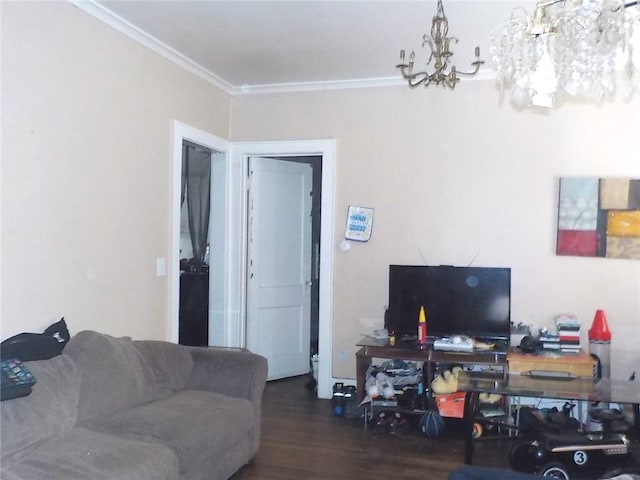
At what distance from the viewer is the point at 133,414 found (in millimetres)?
2910

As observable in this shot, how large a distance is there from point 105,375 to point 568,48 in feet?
8.59

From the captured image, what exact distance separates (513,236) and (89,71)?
10.7 feet

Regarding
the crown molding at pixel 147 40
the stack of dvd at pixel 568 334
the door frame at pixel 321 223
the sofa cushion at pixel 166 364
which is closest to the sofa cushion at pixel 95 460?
the sofa cushion at pixel 166 364

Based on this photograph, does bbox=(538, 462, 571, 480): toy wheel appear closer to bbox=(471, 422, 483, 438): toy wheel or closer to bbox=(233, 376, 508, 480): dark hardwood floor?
bbox=(233, 376, 508, 480): dark hardwood floor

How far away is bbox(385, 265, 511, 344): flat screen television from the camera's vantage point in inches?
174

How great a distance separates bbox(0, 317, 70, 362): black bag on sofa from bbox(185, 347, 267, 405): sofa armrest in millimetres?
820

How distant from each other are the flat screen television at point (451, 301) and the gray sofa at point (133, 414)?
Result: 150 centimetres

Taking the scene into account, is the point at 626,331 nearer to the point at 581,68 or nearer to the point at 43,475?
the point at 581,68

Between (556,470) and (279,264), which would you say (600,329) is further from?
(279,264)

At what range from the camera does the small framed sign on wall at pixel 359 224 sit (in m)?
4.93

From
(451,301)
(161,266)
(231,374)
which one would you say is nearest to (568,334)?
(451,301)

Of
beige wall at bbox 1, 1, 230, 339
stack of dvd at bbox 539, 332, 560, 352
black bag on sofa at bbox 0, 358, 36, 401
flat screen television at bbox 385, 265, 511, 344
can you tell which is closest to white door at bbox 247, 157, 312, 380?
beige wall at bbox 1, 1, 230, 339

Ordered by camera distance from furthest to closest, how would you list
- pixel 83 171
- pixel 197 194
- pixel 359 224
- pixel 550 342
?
pixel 197 194 < pixel 359 224 < pixel 550 342 < pixel 83 171

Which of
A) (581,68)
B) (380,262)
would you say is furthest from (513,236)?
(581,68)
